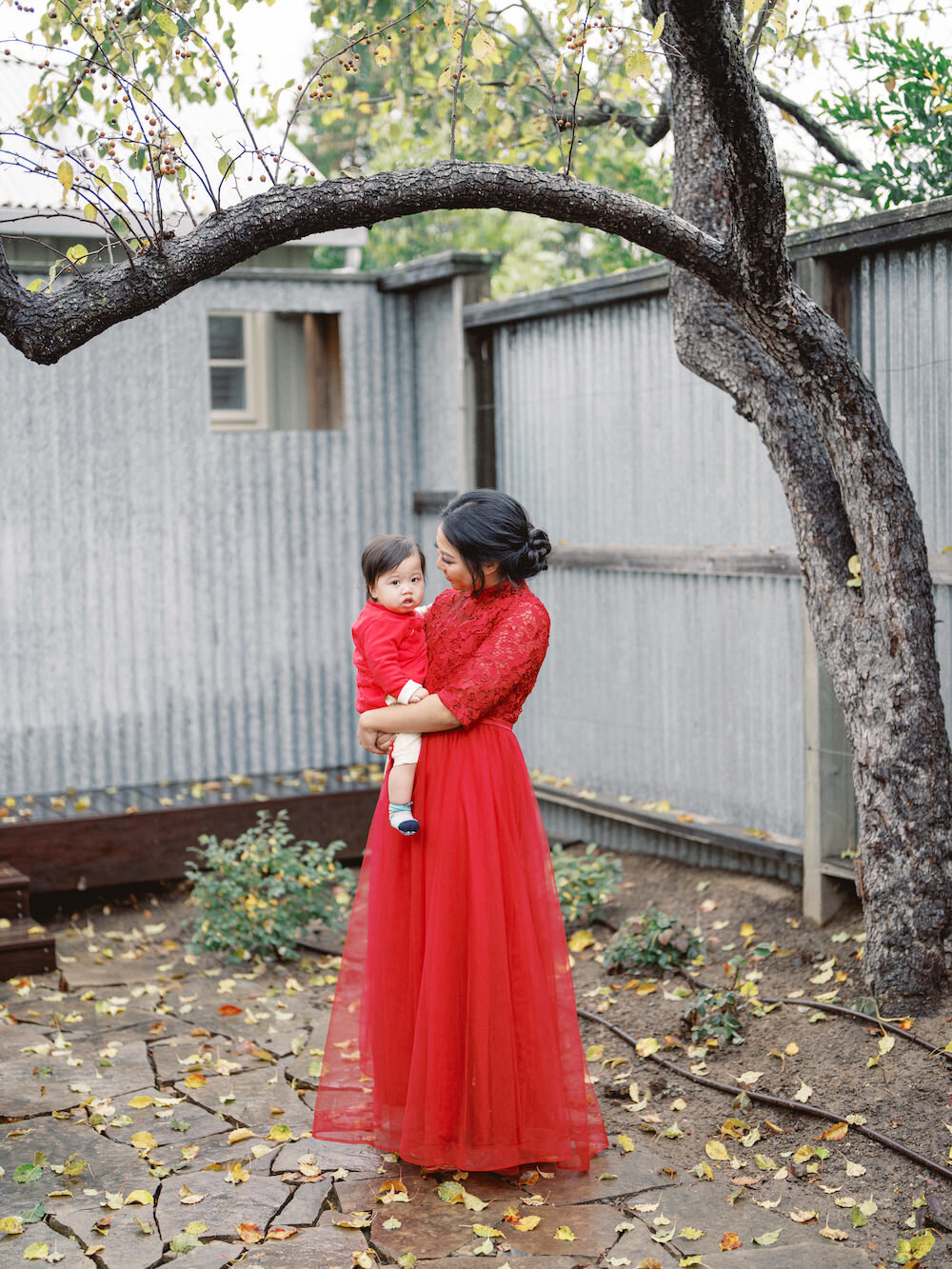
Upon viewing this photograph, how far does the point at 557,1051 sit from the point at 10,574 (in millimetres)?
5273

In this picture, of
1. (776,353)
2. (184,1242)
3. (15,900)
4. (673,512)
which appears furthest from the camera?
(673,512)

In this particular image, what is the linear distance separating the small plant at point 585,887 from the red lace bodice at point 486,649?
97.6 inches

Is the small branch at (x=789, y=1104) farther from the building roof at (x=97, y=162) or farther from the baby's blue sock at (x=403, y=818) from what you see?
the building roof at (x=97, y=162)

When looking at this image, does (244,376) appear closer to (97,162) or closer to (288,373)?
(288,373)

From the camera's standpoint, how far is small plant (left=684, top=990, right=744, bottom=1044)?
5.06 m

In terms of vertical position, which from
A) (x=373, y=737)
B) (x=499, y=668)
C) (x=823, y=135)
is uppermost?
(x=823, y=135)

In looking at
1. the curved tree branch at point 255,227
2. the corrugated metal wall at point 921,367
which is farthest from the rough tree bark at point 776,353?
the corrugated metal wall at point 921,367

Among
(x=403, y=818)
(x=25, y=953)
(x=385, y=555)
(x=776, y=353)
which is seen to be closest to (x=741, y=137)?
(x=776, y=353)

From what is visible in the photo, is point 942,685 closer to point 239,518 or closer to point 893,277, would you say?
point 893,277

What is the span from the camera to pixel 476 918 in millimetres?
4043

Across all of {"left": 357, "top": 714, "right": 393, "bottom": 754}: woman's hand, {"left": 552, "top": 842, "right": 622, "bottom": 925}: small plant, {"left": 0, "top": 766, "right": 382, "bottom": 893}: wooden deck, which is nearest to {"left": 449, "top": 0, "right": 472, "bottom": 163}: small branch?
{"left": 357, "top": 714, "right": 393, "bottom": 754}: woman's hand

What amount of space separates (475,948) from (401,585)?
1146 millimetres

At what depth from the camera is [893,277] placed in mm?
5465

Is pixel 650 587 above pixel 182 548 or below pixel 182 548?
below
